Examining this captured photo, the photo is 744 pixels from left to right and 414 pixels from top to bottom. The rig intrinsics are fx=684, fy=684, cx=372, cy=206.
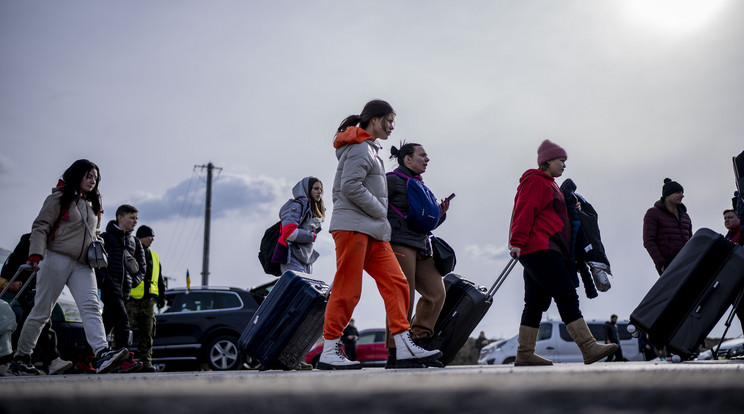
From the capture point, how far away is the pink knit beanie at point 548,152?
17.8 feet

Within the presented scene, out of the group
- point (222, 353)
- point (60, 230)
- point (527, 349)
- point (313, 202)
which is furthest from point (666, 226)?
point (222, 353)

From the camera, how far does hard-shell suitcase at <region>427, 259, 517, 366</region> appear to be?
5.21 meters

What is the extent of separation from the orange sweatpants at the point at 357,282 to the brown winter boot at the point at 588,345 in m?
1.41

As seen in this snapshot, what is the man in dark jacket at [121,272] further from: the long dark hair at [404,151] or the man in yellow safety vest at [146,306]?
the long dark hair at [404,151]

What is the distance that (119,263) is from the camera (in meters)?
7.00

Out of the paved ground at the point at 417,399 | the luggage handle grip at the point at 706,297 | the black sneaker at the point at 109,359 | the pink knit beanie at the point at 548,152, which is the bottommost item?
the black sneaker at the point at 109,359

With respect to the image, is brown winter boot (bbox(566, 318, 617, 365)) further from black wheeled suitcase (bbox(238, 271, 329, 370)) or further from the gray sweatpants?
the gray sweatpants

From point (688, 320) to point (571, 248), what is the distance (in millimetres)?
964

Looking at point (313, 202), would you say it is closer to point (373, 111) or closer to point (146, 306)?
point (373, 111)

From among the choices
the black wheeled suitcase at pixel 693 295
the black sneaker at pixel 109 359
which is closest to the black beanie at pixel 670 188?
the black wheeled suitcase at pixel 693 295

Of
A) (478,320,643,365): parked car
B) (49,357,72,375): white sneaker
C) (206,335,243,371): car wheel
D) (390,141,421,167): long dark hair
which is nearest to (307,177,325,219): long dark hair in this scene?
(390,141,421,167): long dark hair

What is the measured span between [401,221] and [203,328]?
25.9 ft

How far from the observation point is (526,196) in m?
5.14

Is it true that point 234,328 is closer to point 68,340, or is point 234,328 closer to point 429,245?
point 68,340
